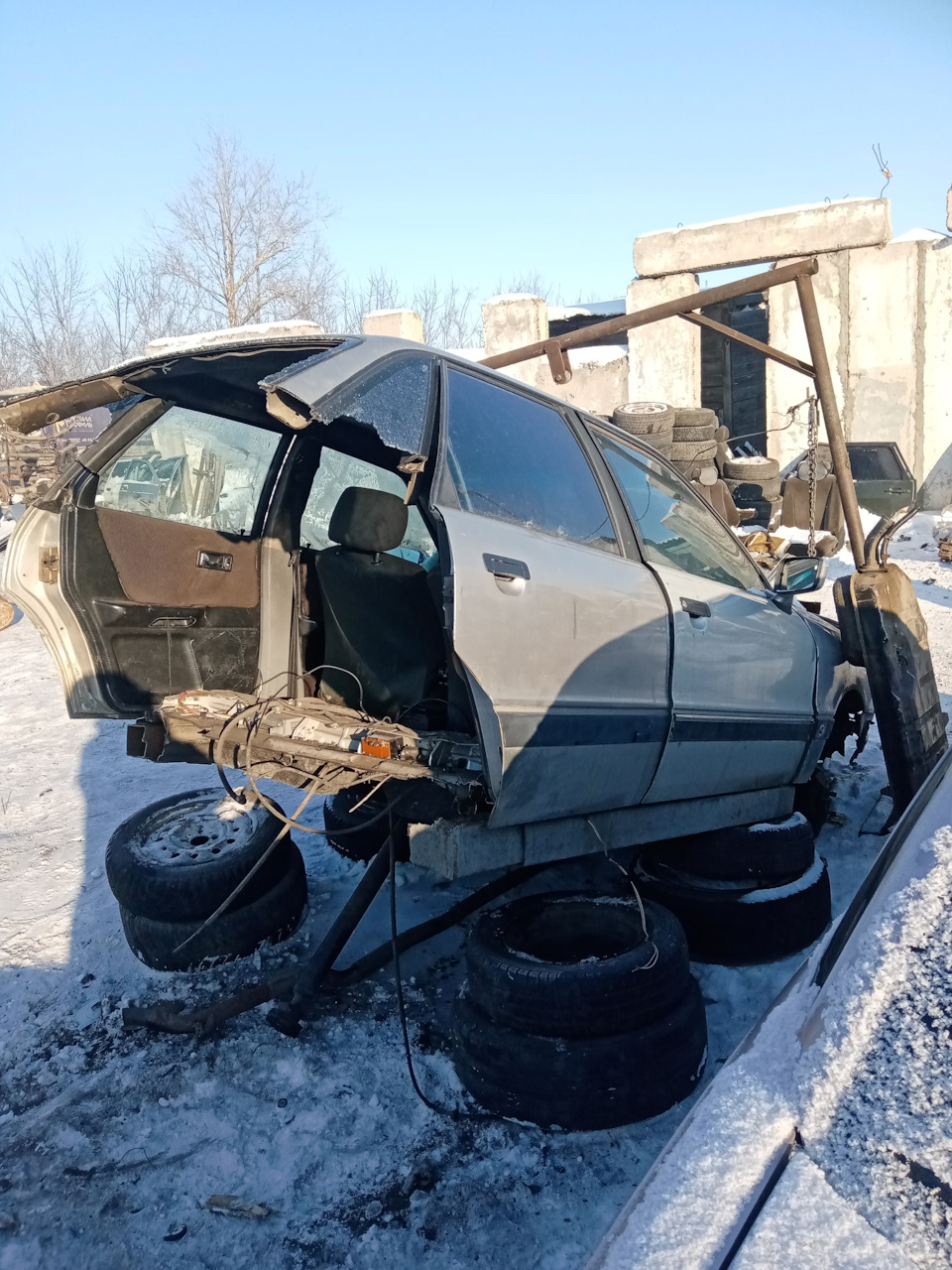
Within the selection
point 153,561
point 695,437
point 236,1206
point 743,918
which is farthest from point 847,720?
point 695,437

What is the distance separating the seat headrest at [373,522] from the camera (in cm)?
309

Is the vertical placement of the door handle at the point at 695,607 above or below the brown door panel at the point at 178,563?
below

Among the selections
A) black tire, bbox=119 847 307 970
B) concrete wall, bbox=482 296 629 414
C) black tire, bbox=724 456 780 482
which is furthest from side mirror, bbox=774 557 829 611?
concrete wall, bbox=482 296 629 414

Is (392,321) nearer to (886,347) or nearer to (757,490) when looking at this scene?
(757,490)

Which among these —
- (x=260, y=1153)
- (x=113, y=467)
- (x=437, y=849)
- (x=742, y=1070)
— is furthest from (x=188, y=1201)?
(x=113, y=467)

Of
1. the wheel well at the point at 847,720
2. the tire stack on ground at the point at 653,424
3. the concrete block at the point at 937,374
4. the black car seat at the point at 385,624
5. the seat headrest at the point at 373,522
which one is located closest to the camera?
the seat headrest at the point at 373,522

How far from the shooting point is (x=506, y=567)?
250 centimetres

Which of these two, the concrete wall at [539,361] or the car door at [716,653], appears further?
the concrete wall at [539,361]

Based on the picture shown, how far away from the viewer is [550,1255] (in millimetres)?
2111

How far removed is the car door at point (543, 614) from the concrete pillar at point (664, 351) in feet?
46.2

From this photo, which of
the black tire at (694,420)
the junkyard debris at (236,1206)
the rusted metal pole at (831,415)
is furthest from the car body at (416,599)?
the black tire at (694,420)

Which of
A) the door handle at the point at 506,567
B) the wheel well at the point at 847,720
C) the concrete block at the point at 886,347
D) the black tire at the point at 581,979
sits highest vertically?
the concrete block at the point at 886,347

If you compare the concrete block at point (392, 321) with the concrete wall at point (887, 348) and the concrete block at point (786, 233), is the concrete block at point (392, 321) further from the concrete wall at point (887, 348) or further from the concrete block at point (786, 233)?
the concrete wall at point (887, 348)

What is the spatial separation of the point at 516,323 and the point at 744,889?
1550 cm
